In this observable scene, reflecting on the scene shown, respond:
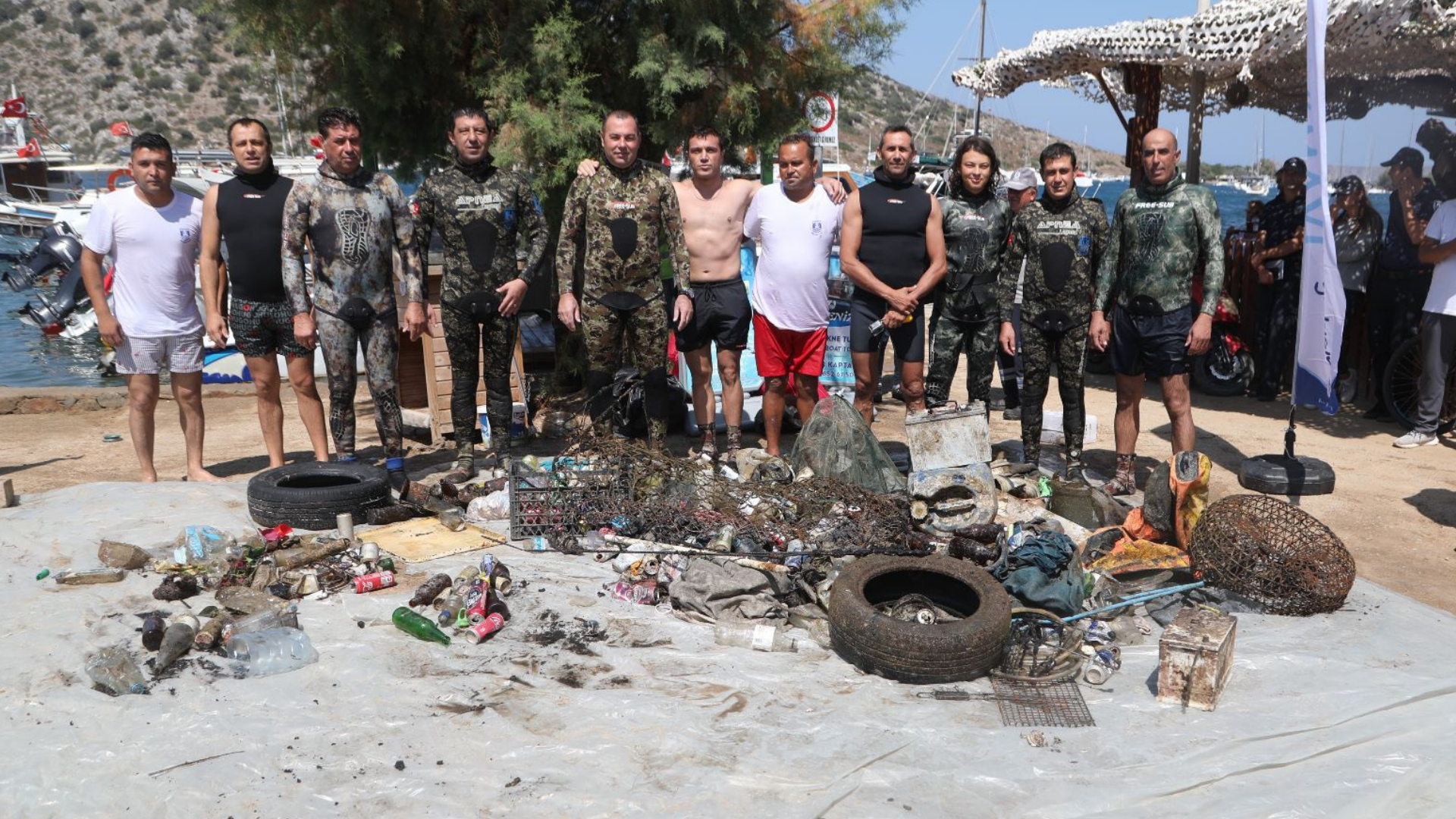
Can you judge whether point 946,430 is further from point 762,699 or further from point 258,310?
point 258,310

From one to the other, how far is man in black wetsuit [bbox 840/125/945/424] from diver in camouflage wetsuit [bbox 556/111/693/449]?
1.07 metres

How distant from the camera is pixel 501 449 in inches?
244

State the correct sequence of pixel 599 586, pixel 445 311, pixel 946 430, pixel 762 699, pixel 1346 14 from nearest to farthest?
1. pixel 762 699
2. pixel 599 586
3. pixel 946 430
4. pixel 445 311
5. pixel 1346 14

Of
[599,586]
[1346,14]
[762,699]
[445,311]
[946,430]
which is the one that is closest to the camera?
[762,699]

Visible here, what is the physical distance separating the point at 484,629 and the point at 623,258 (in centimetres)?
269

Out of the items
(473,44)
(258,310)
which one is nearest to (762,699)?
(258,310)

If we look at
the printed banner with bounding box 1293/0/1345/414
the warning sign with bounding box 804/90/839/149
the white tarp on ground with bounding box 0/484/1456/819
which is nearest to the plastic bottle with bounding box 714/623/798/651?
the white tarp on ground with bounding box 0/484/1456/819

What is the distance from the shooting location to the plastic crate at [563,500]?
5.21 meters

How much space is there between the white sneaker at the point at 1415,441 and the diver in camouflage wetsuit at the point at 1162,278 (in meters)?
2.58

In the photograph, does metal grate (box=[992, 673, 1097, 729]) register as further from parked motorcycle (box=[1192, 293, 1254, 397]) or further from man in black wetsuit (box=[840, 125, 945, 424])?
parked motorcycle (box=[1192, 293, 1254, 397])

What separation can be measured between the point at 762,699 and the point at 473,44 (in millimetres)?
6156

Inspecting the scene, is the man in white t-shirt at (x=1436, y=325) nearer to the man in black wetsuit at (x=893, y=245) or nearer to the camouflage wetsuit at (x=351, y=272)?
the man in black wetsuit at (x=893, y=245)

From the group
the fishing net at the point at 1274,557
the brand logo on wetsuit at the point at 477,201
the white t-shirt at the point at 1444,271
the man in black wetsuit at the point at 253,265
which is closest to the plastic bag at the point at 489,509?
the man in black wetsuit at the point at 253,265

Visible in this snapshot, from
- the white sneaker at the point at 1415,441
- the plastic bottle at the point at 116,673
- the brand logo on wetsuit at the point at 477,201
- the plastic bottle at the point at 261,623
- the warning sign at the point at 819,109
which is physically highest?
the warning sign at the point at 819,109
